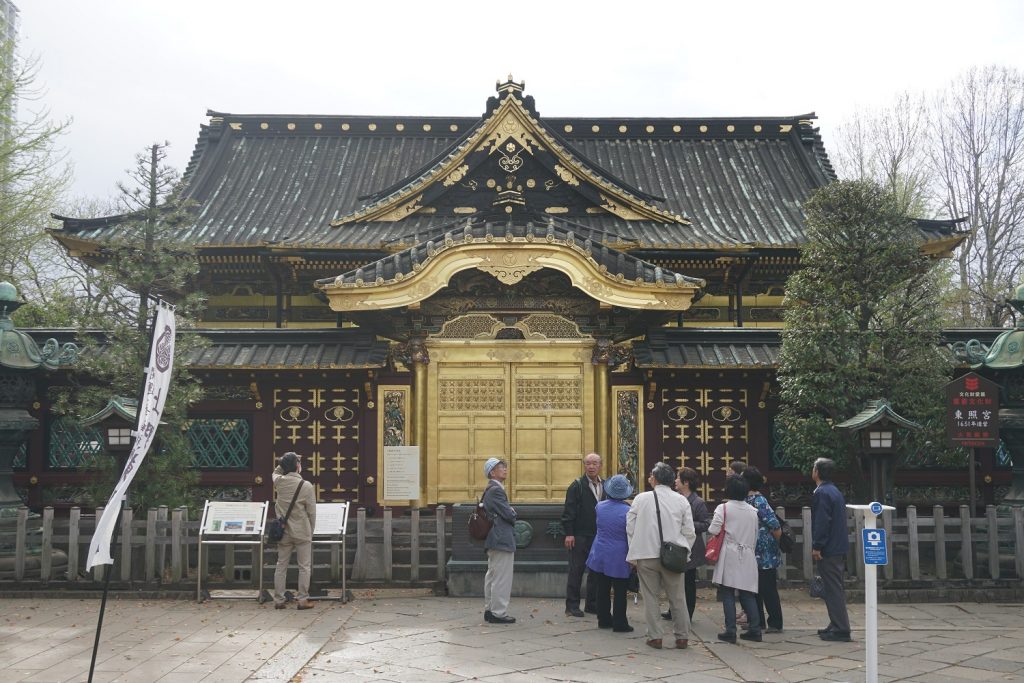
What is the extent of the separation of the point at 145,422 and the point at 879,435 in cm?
954

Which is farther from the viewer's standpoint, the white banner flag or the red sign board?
the red sign board

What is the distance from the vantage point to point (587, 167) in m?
18.4

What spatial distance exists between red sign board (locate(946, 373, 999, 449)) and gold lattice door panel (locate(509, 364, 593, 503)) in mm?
5520

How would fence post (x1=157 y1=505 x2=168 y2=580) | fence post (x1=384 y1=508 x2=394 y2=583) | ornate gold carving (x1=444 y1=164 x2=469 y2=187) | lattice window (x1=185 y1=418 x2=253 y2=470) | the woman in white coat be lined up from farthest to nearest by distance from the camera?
1. ornate gold carving (x1=444 y1=164 x2=469 y2=187)
2. lattice window (x1=185 y1=418 x2=253 y2=470)
3. fence post (x1=384 y1=508 x2=394 y2=583)
4. fence post (x1=157 y1=505 x2=168 y2=580)
5. the woman in white coat

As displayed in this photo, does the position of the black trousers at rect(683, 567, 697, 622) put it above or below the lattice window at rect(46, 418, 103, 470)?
below

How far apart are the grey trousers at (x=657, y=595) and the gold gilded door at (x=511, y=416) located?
607 cm

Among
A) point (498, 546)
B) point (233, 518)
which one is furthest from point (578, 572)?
point (233, 518)

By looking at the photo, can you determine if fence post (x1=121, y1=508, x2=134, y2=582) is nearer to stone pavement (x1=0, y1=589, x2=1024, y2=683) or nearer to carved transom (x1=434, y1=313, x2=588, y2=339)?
stone pavement (x1=0, y1=589, x2=1024, y2=683)

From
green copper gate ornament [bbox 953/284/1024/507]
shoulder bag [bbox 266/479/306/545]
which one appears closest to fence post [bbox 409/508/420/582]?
shoulder bag [bbox 266/479/306/545]

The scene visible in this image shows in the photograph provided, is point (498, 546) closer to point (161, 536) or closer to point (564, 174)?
point (161, 536)

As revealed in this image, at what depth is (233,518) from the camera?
11422mm

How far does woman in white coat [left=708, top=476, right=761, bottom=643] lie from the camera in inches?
356

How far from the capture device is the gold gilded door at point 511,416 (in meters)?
14.9

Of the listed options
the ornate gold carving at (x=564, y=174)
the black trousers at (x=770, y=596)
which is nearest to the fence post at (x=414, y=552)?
the black trousers at (x=770, y=596)
